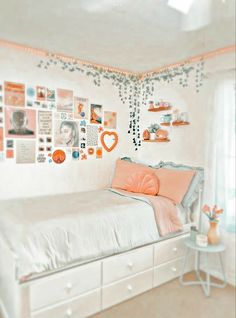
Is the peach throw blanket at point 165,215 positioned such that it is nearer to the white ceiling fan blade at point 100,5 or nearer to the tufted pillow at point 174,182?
the tufted pillow at point 174,182

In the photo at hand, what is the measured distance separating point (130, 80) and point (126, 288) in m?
1.99

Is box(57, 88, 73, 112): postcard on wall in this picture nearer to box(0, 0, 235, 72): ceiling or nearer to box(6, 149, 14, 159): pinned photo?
box(0, 0, 235, 72): ceiling

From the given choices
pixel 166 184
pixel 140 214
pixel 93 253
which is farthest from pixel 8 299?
pixel 166 184

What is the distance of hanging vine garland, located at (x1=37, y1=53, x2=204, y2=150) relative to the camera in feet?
7.88

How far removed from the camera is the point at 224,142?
39.3 inches

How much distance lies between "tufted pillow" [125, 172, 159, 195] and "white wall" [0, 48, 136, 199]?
0.32 meters

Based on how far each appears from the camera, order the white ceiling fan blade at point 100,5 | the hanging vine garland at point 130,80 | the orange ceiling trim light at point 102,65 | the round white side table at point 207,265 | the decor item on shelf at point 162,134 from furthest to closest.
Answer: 1. the decor item on shelf at point 162,134
2. the hanging vine garland at point 130,80
3. the orange ceiling trim light at point 102,65
4. the round white side table at point 207,265
5. the white ceiling fan blade at point 100,5

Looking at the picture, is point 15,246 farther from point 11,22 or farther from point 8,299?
point 11,22

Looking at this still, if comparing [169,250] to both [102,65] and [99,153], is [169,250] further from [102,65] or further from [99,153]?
[102,65]

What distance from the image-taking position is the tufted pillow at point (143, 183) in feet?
8.14

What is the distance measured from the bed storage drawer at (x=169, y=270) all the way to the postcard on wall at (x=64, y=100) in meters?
1.75

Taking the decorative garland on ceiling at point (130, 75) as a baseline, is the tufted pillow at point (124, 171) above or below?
below

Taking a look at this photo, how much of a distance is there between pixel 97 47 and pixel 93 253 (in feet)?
5.54

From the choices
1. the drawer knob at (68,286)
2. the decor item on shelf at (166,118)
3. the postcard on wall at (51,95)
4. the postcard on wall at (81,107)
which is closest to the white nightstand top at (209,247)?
the drawer knob at (68,286)
